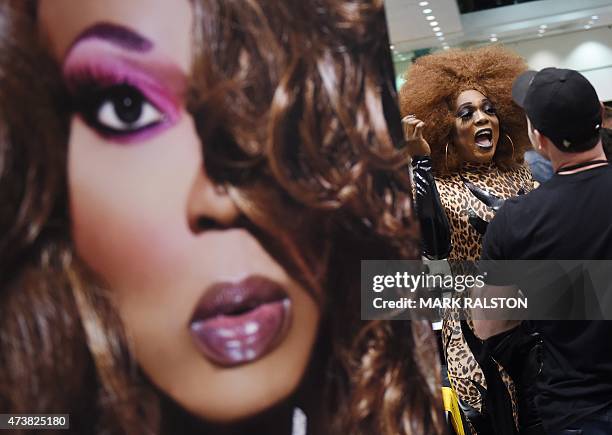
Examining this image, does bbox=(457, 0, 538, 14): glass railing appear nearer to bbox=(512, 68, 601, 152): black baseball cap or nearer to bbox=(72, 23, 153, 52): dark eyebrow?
bbox=(512, 68, 601, 152): black baseball cap

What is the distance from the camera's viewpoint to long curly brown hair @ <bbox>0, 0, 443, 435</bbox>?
103cm

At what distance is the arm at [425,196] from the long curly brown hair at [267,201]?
0.89 m

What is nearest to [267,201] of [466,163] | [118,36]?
[118,36]

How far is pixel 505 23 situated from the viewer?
32.9 feet

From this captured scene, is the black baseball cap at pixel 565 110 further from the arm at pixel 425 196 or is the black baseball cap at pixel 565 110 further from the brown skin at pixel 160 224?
the brown skin at pixel 160 224

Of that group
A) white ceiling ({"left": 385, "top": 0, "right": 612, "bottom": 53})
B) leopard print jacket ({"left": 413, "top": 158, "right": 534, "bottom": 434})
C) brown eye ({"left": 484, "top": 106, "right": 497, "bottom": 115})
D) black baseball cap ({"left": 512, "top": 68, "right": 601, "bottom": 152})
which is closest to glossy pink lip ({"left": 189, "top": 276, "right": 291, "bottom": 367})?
black baseball cap ({"left": 512, "top": 68, "right": 601, "bottom": 152})

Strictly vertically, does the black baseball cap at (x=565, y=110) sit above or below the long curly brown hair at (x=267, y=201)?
above

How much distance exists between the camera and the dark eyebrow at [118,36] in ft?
3.43

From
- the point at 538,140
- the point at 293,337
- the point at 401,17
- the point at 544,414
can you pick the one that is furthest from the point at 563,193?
the point at 401,17

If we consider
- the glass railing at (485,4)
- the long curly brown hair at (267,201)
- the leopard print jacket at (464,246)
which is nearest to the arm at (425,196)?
the leopard print jacket at (464,246)

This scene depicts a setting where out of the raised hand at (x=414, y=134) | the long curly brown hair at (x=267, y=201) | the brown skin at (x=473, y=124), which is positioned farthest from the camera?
the brown skin at (x=473, y=124)

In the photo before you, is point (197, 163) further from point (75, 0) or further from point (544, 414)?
point (544, 414)

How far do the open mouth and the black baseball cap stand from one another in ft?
2.66

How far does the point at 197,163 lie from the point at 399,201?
1.07ft
